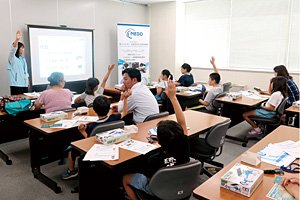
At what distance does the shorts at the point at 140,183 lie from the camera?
6.39 feet

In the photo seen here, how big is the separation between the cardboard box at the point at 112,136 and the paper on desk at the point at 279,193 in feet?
4.23

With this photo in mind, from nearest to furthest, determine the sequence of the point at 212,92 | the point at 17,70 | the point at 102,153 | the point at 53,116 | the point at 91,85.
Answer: the point at 102,153, the point at 53,116, the point at 91,85, the point at 212,92, the point at 17,70

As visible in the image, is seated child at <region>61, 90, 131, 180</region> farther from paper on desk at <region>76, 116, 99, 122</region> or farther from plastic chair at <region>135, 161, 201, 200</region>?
plastic chair at <region>135, 161, 201, 200</region>

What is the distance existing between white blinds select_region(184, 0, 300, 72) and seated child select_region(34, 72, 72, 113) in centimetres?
511

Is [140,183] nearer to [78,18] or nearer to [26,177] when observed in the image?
[26,177]

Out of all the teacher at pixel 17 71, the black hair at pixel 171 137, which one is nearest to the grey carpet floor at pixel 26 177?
the teacher at pixel 17 71

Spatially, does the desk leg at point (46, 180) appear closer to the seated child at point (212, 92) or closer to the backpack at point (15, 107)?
the backpack at point (15, 107)

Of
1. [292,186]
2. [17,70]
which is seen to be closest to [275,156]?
[292,186]

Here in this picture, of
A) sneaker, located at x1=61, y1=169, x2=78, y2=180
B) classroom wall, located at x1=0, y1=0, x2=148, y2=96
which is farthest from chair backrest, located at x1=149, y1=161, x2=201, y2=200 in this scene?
classroom wall, located at x1=0, y1=0, x2=148, y2=96

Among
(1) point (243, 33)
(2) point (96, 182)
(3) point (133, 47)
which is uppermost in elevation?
(1) point (243, 33)

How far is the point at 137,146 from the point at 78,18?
5200 mm

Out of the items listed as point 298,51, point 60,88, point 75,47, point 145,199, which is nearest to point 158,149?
point 145,199

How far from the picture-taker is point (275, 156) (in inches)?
80.9

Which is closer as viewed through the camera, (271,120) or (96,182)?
(96,182)
